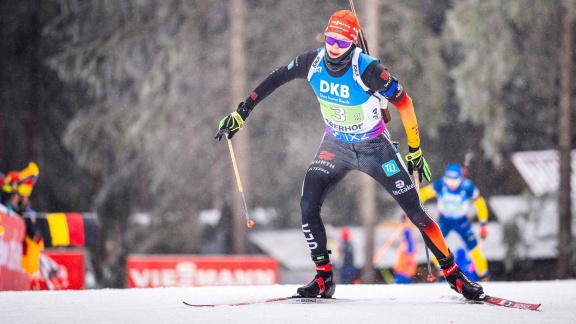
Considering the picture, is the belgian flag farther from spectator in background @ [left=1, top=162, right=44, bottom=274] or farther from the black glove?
the black glove

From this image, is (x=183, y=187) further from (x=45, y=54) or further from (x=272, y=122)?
(x=45, y=54)

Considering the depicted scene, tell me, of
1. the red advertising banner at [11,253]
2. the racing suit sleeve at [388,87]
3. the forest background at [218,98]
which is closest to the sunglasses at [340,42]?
the racing suit sleeve at [388,87]

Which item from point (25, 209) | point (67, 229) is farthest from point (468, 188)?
point (25, 209)

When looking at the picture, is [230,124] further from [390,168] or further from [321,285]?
[321,285]

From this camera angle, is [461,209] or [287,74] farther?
[461,209]

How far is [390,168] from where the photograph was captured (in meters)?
6.97

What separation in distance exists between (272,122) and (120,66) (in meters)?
4.05

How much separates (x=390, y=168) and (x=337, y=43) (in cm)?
96

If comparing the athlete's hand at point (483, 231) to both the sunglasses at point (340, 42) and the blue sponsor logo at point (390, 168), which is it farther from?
the sunglasses at point (340, 42)

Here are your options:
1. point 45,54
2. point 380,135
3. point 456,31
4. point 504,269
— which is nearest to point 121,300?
point 380,135

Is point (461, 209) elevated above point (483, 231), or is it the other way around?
point (461, 209)

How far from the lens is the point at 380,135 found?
23.3ft

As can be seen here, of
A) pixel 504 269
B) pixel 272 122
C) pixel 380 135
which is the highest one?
pixel 272 122

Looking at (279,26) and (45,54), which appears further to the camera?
(45,54)
